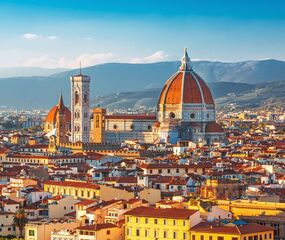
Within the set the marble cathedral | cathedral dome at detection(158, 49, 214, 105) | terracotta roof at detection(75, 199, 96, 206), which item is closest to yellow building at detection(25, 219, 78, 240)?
terracotta roof at detection(75, 199, 96, 206)

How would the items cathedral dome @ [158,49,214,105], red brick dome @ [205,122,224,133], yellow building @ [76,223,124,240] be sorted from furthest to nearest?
cathedral dome @ [158,49,214,105]
red brick dome @ [205,122,224,133]
yellow building @ [76,223,124,240]

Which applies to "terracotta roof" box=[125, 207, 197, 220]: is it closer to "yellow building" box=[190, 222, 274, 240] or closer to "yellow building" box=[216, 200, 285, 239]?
"yellow building" box=[190, 222, 274, 240]

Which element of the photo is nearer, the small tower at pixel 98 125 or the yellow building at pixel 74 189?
the yellow building at pixel 74 189

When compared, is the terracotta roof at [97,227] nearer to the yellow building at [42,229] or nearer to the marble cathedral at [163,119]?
the yellow building at [42,229]

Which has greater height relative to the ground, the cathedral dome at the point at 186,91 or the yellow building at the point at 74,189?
the cathedral dome at the point at 186,91

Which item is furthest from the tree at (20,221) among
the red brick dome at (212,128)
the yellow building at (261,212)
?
the red brick dome at (212,128)

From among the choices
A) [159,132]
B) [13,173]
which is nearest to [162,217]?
[13,173]
